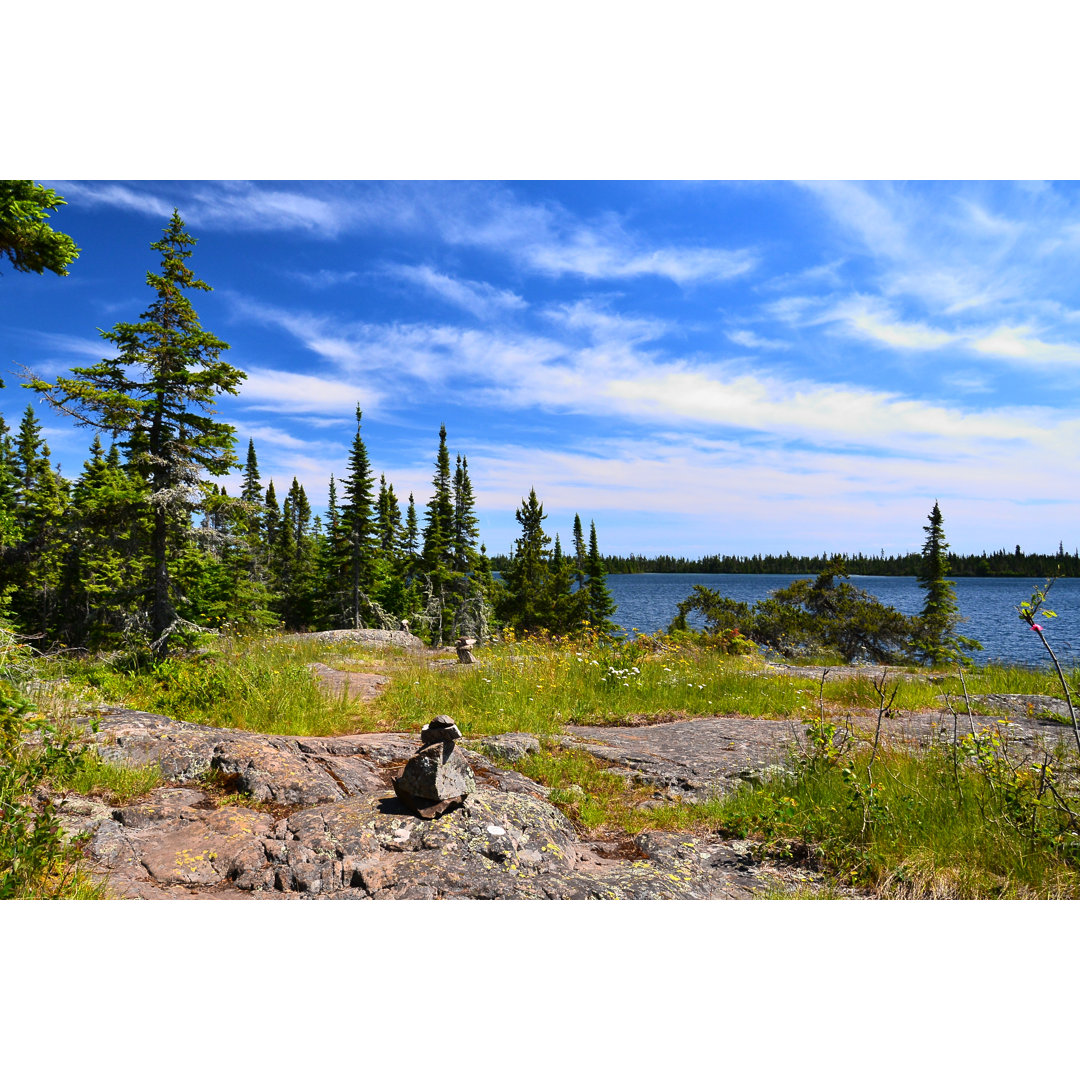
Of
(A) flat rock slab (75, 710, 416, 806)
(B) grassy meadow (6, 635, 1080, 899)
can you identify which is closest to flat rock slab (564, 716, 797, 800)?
(B) grassy meadow (6, 635, 1080, 899)

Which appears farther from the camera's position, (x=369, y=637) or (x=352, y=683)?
(x=369, y=637)

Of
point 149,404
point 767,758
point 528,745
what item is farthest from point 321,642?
point 767,758

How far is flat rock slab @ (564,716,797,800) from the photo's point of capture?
5.31 meters

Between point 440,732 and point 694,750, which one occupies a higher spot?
point 440,732

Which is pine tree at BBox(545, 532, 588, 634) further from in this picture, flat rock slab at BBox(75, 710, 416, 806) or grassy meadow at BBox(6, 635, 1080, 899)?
flat rock slab at BBox(75, 710, 416, 806)

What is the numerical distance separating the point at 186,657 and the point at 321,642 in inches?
252

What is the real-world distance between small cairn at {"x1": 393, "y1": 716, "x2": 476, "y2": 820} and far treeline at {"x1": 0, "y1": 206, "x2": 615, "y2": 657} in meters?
5.14

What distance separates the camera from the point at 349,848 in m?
3.30

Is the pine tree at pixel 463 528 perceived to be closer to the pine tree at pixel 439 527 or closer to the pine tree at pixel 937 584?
the pine tree at pixel 439 527

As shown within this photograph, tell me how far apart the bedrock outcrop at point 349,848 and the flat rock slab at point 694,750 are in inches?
50.9

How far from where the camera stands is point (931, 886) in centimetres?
314

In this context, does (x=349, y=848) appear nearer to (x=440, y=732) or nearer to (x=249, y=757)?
(x=440, y=732)

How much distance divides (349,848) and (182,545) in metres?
11.0


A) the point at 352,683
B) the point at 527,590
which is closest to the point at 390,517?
the point at 527,590
